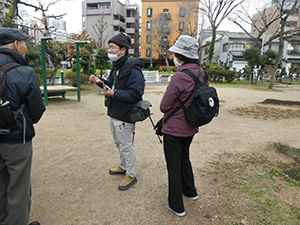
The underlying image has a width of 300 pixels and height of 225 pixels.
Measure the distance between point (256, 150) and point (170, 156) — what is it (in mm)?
2627

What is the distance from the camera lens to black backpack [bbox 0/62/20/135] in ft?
4.81

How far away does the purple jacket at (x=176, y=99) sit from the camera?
2025 millimetres

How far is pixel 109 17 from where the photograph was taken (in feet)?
129

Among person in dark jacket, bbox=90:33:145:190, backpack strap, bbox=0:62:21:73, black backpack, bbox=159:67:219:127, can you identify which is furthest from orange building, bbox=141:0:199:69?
backpack strap, bbox=0:62:21:73

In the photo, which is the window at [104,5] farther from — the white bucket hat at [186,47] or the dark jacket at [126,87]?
the white bucket hat at [186,47]

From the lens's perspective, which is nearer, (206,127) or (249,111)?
(206,127)

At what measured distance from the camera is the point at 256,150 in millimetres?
4094

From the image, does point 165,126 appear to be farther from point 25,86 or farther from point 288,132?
point 288,132

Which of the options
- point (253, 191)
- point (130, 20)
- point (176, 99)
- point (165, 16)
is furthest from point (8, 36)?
point (130, 20)

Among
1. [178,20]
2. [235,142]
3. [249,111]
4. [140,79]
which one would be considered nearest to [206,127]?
[235,142]

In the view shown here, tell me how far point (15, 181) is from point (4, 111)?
1.81 feet

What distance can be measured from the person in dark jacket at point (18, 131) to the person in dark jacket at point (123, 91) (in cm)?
85

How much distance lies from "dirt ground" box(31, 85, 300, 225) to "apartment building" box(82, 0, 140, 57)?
35019 mm

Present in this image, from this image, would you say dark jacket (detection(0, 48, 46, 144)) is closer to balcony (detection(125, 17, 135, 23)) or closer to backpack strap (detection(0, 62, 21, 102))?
backpack strap (detection(0, 62, 21, 102))
